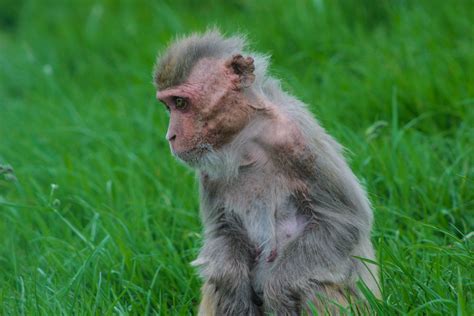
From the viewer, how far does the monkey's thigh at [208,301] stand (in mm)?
4539

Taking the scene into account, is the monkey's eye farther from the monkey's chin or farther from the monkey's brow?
the monkey's chin

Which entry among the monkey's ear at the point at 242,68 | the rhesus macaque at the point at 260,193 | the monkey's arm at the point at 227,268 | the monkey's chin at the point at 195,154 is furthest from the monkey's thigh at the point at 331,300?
the monkey's ear at the point at 242,68

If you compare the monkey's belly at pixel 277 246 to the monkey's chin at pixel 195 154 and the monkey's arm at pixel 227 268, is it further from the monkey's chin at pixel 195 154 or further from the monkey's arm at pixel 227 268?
the monkey's chin at pixel 195 154

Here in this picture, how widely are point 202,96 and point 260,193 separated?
54cm

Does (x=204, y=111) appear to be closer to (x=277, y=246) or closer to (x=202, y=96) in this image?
(x=202, y=96)

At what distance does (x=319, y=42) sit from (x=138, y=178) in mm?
2436

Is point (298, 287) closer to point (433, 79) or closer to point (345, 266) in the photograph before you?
point (345, 266)

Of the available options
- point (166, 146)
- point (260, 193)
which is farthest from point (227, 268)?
point (166, 146)

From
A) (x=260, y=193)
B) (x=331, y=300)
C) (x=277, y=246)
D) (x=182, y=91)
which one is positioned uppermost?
(x=182, y=91)

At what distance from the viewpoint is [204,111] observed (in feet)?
14.4

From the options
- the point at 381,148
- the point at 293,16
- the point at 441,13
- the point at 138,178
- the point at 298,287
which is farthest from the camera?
the point at 293,16

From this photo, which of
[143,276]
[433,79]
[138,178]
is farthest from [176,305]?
[433,79]

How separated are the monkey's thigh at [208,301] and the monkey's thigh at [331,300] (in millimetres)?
474

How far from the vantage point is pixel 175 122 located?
4434mm
